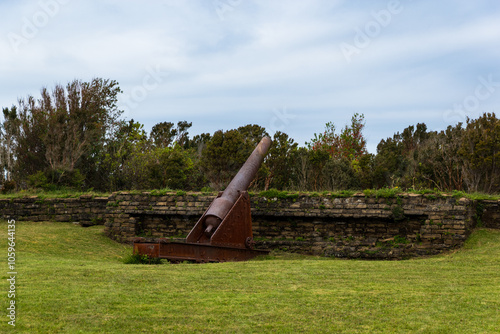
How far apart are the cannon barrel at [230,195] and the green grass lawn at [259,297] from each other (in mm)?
1708

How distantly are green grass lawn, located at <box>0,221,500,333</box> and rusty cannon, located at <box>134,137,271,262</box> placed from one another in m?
1.06

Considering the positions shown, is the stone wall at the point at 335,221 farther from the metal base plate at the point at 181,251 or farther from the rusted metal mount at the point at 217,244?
the metal base plate at the point at 181,251

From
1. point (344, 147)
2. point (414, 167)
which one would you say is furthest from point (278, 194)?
point (344, 147)

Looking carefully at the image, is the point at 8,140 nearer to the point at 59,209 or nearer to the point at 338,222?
the point at 59,209

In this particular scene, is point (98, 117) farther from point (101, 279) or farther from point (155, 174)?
point (101, 279)

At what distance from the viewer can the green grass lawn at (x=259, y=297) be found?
240 inches

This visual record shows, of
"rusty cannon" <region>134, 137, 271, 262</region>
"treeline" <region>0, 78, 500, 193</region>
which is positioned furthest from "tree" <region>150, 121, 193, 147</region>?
"rusty cannon" <region>134, 137, 271, 262</region>

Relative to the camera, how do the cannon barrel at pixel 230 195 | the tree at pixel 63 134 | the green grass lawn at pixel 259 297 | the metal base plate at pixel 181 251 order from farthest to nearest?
the tree at pixel 63 134
the cannon barrel at pixel 230 195
the metal base plate at pixel 181 251
the green grass lawn at pixel 259 297

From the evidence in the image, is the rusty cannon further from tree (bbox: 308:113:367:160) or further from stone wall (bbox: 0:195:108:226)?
tree (bbox: 308:113:367:160)

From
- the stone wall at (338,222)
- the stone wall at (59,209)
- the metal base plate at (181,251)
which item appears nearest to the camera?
the metal base plate at (181,251)

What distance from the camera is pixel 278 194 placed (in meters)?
14.1

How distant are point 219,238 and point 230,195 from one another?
1278 mm

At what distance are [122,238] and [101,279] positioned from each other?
682 centimetres

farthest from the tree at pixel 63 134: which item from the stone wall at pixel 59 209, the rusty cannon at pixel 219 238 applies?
the rusty cannon at pixel 219 238
